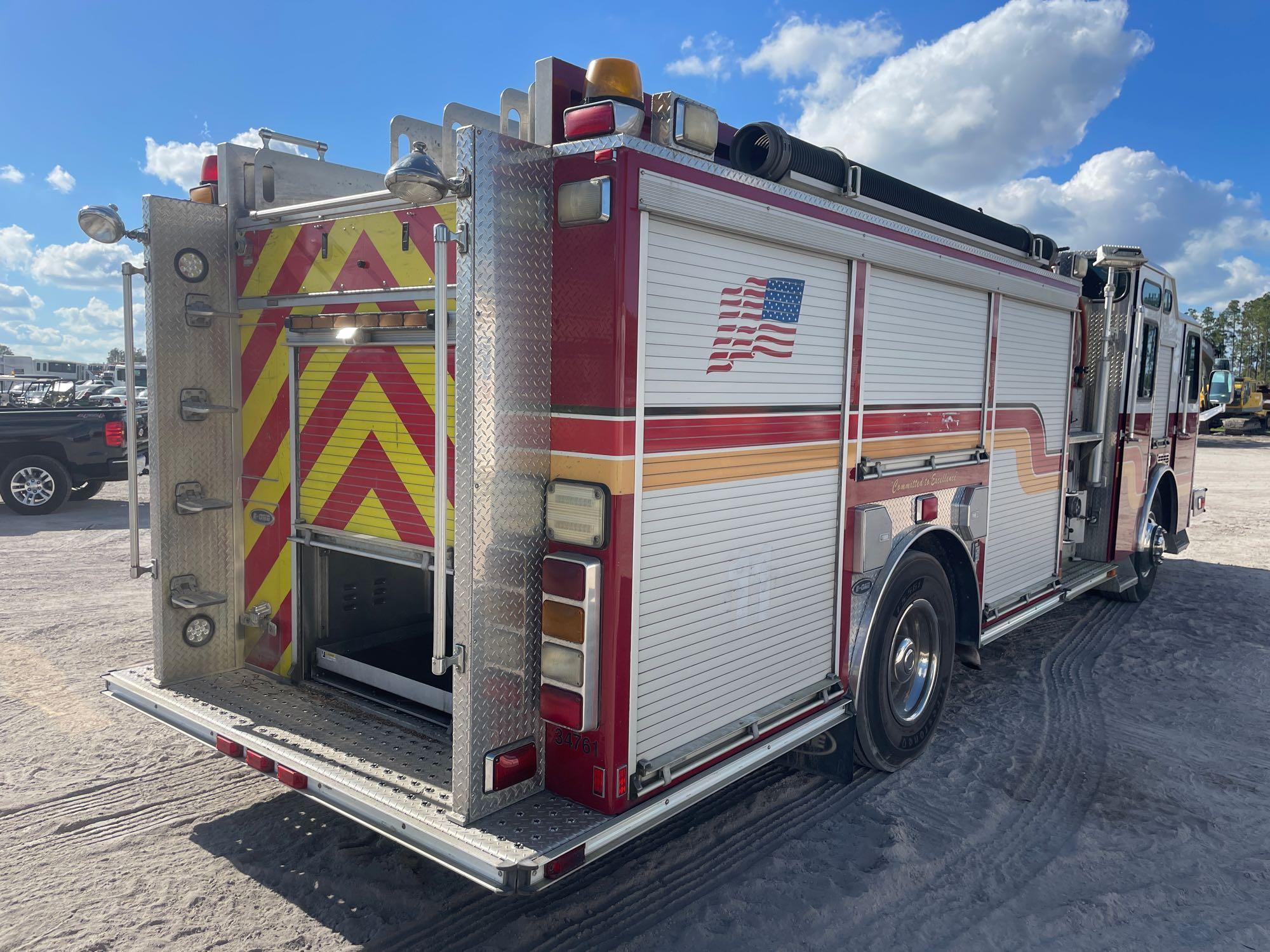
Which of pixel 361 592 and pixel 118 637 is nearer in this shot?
pixel 361 592

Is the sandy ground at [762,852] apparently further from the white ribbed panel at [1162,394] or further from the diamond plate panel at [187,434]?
the white ribbed panel at [1162,394]

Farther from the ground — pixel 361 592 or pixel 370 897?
pixel 361 592

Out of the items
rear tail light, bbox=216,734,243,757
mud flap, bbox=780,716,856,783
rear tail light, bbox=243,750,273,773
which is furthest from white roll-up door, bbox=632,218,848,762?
rear tail light, bbox=216,734,243,757

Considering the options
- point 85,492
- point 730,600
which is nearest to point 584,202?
point 730,600

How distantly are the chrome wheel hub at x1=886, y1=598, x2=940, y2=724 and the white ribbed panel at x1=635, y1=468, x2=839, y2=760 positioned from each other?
0.69 metres

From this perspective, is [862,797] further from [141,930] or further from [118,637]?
[118,637]

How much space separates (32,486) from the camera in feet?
37.2

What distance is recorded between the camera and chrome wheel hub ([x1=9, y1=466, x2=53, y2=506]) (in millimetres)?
11250

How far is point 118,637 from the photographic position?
625 centimetres

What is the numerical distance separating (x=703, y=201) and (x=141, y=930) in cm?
302

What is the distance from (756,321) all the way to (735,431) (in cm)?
39

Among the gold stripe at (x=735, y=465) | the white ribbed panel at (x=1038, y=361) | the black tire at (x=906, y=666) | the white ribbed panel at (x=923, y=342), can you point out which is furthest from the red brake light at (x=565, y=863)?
the white ribbed panel at (x=1038, y=361)

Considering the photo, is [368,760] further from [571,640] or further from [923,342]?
[923,342]

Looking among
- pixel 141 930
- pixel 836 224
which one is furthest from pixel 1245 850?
pixel 141 930
